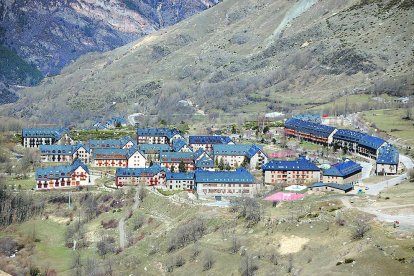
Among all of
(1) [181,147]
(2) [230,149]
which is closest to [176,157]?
(1) [181,147]

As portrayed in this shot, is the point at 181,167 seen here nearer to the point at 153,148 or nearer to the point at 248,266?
the point at 153,148

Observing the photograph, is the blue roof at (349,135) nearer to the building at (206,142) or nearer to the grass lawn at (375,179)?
the building at (206,142)

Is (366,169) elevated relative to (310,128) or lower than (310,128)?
lower

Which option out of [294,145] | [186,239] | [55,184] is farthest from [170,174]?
[294,145]

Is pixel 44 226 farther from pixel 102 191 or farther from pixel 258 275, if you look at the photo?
pixel 258 275

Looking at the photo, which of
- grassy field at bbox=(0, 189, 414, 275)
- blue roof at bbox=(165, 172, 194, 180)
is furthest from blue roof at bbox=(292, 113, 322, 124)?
grassy field at bbox=(0, 189, 414, 275)

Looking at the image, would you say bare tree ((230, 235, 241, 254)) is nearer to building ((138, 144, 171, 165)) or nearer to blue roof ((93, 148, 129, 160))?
building ((138, 144, 171, 165))
